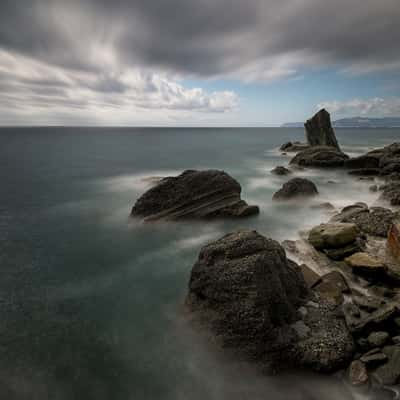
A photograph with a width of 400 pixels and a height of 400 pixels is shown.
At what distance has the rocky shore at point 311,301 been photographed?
616 centimetres

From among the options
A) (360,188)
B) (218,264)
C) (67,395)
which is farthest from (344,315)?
(360,188)

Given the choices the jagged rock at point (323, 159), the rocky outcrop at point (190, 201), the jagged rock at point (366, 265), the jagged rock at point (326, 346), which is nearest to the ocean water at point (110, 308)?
the jagged rock at point (326, 346)

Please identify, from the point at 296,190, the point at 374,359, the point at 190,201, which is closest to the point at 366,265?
the point at 374,359

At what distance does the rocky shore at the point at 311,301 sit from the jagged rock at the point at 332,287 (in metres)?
0.03

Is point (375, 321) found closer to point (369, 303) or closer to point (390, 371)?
point (369, 303)

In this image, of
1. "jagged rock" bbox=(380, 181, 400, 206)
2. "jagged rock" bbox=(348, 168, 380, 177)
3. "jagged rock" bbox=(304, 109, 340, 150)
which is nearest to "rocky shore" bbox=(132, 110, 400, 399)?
"jagged rock" bbox=(380, 181, 400, 206)

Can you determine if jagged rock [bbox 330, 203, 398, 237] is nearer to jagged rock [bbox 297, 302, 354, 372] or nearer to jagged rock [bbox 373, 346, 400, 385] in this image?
→ jagged rock [bbox 297, 302, 354, 372]

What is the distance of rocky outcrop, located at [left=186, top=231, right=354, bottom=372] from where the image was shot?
6.36m

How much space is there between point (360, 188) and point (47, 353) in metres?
26.8

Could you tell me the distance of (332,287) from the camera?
8.79 metres

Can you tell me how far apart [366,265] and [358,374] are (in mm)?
4483

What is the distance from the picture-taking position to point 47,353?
7.18 m

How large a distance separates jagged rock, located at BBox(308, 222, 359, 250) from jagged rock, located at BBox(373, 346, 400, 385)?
18.0 feet

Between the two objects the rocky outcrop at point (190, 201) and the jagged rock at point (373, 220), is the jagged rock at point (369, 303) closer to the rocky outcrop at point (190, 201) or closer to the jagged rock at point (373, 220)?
the jagged rock at point (373, 220)
